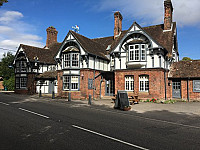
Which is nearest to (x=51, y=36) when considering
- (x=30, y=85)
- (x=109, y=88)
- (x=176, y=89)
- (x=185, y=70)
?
(x=30, y=85)

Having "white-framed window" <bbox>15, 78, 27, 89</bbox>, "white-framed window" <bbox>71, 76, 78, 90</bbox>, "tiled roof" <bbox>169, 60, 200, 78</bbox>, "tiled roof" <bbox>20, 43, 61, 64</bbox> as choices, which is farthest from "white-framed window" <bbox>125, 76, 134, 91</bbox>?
"white-framed window" <bbox>15, 78, 27, 89</bbox>

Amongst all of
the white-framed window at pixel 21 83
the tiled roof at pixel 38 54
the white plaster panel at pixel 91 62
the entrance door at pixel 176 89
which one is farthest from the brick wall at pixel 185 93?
the white-framed window at pixel 21 83

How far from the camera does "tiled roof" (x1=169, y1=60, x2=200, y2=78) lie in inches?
792

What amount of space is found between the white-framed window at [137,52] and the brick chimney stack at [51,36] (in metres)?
22.4

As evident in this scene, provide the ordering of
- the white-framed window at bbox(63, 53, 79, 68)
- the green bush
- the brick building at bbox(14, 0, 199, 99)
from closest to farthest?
1. the brick building at bbox(14, 0, 199, 99)
2. the white-framed window at bbox(63, 53, 79, 68)
3. the green bush

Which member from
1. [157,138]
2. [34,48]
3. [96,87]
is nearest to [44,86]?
[34,48]

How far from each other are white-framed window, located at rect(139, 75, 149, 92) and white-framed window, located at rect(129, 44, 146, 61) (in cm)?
217

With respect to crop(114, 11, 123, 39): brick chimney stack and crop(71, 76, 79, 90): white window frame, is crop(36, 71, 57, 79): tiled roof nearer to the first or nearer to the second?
crop(71, 76, 79, 90): white window frame

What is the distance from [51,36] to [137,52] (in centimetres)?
2359

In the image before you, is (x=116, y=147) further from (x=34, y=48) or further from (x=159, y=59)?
(x=34, y=48)

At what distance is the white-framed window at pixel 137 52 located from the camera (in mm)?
20062

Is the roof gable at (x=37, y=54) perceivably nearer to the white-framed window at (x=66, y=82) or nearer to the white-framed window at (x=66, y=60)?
the white-framed window at (x=66, y=60)

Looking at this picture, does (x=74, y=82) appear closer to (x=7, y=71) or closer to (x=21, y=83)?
(x=21, y=83)

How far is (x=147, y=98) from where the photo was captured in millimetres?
19766
